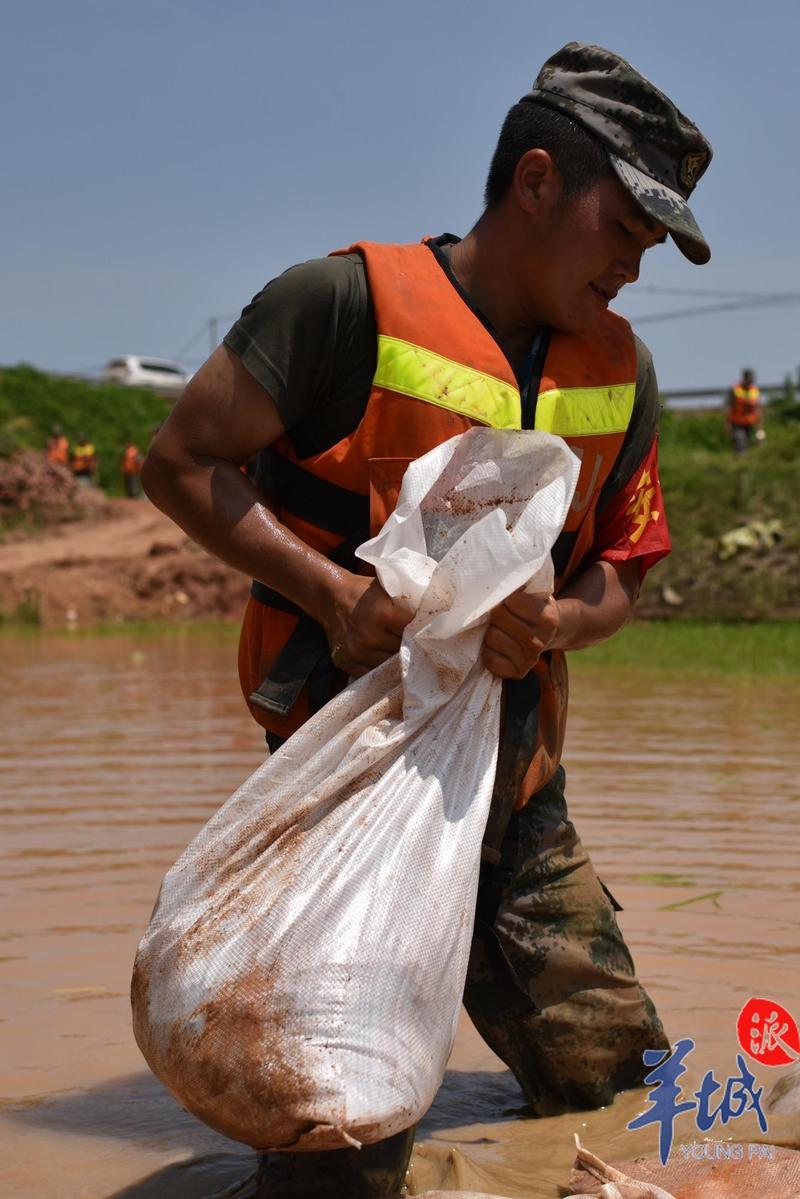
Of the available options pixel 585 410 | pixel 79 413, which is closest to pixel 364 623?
pixel 585 410

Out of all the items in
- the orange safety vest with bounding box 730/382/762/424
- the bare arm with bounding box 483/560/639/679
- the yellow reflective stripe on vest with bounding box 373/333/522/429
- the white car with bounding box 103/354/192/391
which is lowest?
the white car with bounding box 103/354/192/391

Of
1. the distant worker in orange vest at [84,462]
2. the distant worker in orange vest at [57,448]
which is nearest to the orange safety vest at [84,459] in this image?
the distant worker in orange vest at [84,462]

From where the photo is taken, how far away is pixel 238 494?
262 cm

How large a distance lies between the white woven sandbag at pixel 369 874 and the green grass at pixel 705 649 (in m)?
8.59

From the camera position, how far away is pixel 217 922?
2.31 m

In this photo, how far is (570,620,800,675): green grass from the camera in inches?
446

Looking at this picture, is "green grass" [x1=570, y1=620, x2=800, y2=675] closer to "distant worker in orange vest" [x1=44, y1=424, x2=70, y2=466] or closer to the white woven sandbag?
the white woven sandbag

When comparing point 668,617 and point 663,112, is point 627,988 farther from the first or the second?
point 668,617

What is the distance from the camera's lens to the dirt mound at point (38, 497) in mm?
23203

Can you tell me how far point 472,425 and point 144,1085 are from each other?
1.49 metres

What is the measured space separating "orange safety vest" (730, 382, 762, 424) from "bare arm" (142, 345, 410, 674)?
21.0 meters

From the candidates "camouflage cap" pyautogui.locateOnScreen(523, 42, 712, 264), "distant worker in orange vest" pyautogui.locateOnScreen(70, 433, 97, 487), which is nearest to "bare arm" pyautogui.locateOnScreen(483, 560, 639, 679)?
"camouflage cap" pyautogui.locateOnScreen(523, 42, 712, 264)

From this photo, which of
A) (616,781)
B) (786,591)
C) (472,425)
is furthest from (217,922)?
(786,591)

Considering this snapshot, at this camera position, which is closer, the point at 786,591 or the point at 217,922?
the point at 217,922
